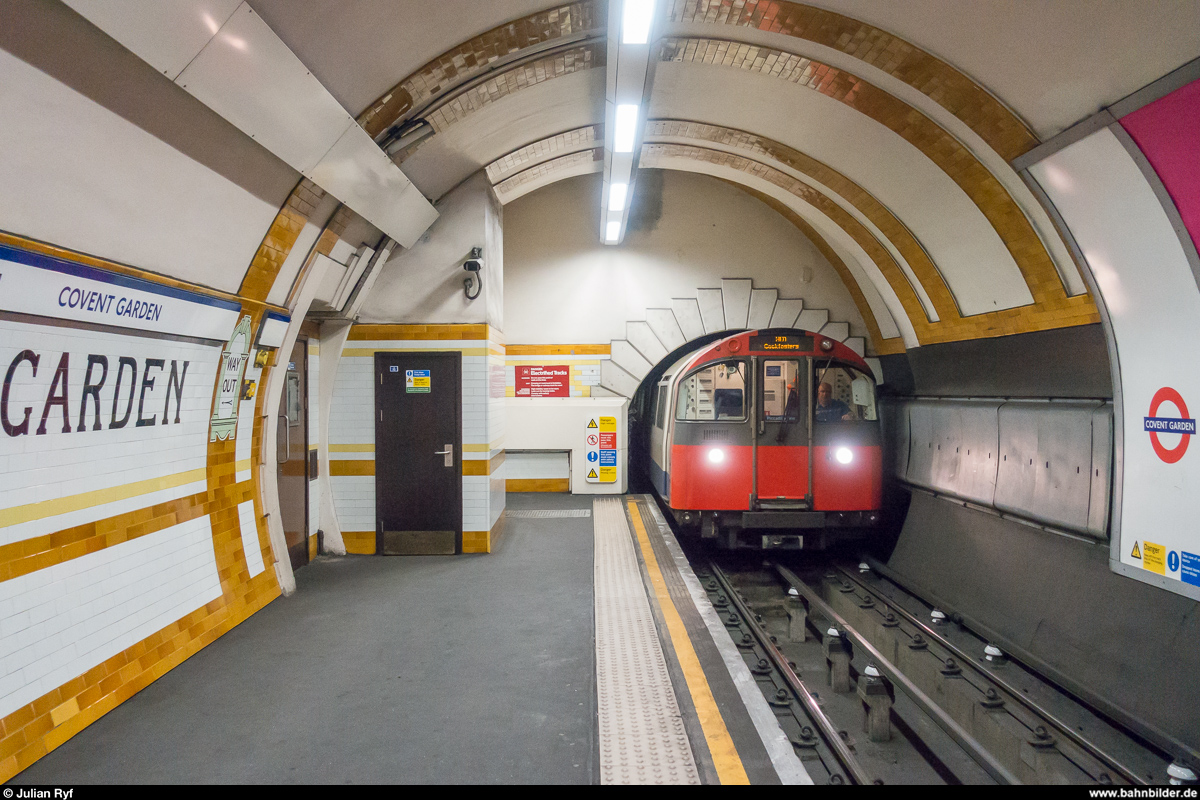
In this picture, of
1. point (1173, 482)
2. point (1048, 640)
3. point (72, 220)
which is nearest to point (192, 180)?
point (72, 220)

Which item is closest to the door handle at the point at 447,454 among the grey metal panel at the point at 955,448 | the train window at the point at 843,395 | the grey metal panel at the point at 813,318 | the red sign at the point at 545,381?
the train window at the point at 843,395

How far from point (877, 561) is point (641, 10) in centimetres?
650

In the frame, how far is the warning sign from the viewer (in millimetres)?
6551

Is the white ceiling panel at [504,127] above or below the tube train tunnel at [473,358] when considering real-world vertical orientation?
above

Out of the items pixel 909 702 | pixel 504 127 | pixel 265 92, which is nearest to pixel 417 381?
pixel 504 127

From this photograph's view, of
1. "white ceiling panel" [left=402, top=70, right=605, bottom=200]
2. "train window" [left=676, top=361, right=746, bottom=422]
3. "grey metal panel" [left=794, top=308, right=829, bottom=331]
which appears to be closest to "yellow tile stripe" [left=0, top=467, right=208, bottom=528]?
"white ceiling panel" [left=402, top=70, right=605, bottom=200]

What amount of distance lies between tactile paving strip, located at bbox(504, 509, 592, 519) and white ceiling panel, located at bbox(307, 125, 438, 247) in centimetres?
401

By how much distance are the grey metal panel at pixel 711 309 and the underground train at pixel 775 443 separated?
11.8 ft

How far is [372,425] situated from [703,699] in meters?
4.38

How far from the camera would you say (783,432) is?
695cm

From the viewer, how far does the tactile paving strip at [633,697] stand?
2.86 m

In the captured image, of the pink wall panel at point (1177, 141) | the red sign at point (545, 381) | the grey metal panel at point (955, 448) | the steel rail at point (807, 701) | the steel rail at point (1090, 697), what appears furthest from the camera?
the red sign at point (545, 381)

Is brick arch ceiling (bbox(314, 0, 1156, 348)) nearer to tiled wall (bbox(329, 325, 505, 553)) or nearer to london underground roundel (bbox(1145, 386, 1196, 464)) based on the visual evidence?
london underground roundel (bbox(1145, 386, 1196, 464))

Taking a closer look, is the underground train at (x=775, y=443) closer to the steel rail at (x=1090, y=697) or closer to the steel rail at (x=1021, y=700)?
the steel rail at (x=1021, y=700)
